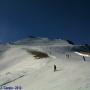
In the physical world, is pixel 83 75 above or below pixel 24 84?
above

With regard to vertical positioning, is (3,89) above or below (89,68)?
below

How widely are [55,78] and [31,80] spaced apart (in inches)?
99.0

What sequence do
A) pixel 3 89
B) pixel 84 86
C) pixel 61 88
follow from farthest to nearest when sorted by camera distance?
pixel 3 89 → pixel 61 88 → pixel 84 86

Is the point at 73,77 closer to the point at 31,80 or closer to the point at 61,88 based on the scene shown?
the point at 61,88

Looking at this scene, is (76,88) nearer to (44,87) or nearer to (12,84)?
(44,87)

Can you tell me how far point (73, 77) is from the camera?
16078mm

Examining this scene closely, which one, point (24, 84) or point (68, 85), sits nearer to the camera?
point (68, 85)

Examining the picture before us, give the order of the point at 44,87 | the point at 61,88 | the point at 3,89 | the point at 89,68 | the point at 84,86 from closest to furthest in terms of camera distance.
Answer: the point at 84,86 → the point at 61,88 → the point at 44,87 → the point at 3,89 → the point at 89,68

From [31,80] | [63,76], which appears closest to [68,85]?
[63,76]

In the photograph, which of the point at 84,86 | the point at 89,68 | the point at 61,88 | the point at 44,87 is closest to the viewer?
the point at 84,86

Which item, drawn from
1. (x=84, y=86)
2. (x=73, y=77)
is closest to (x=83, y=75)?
(x=73, y=77)

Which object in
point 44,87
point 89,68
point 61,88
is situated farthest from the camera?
point 89,68

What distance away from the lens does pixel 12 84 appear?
18.5m

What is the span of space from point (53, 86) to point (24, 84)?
375 centimetres
